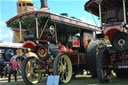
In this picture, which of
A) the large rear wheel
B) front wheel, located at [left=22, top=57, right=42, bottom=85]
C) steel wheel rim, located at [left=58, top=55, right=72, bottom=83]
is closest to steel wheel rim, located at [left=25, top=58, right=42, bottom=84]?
front wheel, located at [left=22, top=57, right=42, bottom=85]

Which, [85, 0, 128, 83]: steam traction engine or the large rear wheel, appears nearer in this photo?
[85, 0, 128, 83]: steam traction engine

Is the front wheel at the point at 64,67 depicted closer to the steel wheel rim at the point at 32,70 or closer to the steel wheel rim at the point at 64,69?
the steel wheel rim at the point at 64,69

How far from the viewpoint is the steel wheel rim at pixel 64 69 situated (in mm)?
8174

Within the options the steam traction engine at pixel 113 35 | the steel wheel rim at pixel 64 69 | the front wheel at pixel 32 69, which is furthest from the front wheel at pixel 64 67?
the steam traction engine at pixel 113 35

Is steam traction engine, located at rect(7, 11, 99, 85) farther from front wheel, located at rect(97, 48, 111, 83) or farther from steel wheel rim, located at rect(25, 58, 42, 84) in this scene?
front wheel, located at rect(97, 48, 111, 83)

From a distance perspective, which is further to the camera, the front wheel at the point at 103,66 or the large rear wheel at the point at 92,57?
the large rear wheel at the point at 92,57

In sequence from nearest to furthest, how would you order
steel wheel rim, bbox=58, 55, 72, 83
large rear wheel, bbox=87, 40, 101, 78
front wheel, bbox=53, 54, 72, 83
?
front wheel, bbox=53, 54, 72, 83
steel wheel rim, bbox=58, 55, 72, 83
large rear wheel, bbox=87, 40, 101, 78

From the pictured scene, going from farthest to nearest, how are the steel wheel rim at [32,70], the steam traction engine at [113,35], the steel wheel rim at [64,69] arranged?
the steel wheel rim at [32,70], the steel wheel rim at [64,69], the steam traction engine at [113,35]

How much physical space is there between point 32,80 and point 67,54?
1.81 metres

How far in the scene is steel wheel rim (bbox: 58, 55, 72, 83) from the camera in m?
8.17

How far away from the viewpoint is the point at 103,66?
24.0ft

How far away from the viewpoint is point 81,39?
10367 millimetres

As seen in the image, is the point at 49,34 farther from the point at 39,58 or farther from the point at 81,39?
the point at 81,39

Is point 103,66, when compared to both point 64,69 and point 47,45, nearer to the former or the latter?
point 64,69
